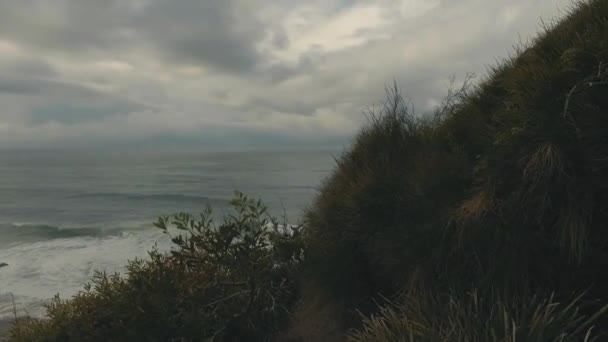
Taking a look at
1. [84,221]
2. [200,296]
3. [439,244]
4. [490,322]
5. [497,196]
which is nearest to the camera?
[490,322]

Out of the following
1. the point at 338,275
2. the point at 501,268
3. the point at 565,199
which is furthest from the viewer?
the point at 338,275

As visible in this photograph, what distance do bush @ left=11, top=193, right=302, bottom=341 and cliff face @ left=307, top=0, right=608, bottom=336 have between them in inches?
33.4

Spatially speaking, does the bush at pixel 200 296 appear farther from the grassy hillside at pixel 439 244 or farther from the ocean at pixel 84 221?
the ocean at pixel 84 221

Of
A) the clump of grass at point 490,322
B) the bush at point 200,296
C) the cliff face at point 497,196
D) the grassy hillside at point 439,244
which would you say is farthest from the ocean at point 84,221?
the clump of grass at point 490,322

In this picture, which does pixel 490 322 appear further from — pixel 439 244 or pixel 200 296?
pixel 200 296

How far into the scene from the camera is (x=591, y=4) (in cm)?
492

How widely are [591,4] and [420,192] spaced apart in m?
2.39

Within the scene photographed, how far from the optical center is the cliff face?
13.2 feet

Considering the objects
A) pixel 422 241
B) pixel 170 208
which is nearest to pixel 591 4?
pixel 422 241

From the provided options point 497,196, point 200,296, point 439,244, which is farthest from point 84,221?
point 497,196

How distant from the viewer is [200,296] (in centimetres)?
637

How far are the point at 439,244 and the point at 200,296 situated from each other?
122 inches

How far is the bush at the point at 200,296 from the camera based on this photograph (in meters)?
6.04

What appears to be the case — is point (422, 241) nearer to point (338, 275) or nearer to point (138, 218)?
point (338, 275)
